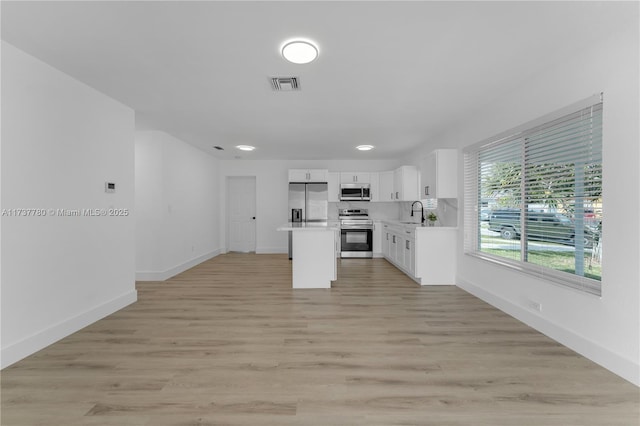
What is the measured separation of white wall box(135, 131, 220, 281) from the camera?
16.0 feet

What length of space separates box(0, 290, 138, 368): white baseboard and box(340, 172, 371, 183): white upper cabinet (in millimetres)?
5068

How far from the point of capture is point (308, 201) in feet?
23.8

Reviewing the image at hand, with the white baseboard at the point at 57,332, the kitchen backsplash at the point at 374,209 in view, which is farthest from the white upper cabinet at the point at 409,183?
the white baseboard at the point at 57,332

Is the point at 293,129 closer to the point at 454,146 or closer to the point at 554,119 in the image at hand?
the point at 454,146

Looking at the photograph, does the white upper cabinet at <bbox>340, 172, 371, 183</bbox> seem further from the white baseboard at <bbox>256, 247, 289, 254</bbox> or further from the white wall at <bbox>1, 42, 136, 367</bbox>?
the white wall at <bbox>1, 42, 136, 367</bbox>

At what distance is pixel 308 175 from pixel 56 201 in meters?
5.09

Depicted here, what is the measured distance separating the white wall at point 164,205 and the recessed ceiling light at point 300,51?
3468 millimetres

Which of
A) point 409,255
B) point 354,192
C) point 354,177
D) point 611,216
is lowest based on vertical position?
point 409,255

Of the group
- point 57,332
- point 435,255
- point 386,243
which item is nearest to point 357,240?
point 386,243

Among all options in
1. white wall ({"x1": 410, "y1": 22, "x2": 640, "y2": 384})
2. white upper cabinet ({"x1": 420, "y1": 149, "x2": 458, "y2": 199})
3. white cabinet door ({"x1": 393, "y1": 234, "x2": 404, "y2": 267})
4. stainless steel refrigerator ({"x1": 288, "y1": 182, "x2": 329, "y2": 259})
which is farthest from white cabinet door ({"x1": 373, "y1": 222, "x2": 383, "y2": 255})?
white wall ({"x1": 410, "y1": 22, "x2": 640, "y2": 384})

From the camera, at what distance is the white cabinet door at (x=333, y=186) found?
24.0 feet

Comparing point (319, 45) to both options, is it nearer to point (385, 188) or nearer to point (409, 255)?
point (409, 255)

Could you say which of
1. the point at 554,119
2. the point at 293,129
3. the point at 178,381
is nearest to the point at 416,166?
→ the point at 293,129

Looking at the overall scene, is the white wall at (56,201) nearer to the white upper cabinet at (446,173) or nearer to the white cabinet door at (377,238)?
the white upper cabinet at (446,173)
